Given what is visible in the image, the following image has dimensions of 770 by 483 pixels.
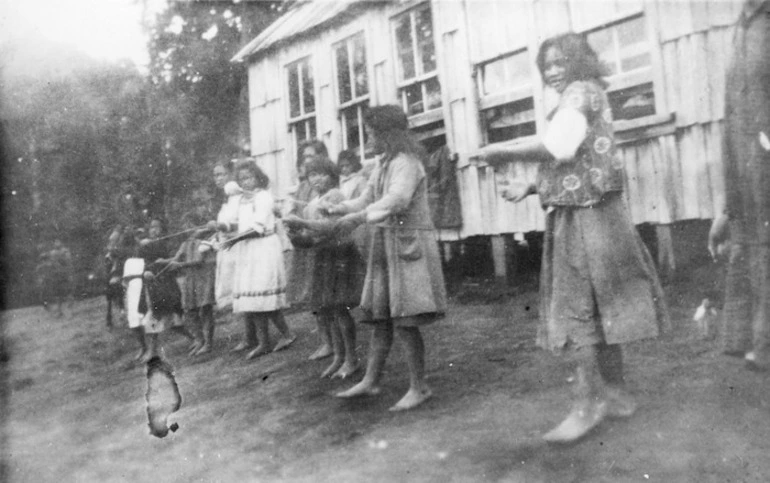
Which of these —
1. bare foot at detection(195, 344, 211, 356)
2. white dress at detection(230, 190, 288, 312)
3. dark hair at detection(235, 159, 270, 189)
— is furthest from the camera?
white dress at detection(230, 190, 288, 312)

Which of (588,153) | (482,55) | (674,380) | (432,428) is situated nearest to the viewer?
(588,153)

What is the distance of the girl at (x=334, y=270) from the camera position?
2.48 metres

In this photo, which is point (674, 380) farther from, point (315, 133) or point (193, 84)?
point (193, 84)

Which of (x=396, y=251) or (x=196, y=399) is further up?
(x=396, y=251)

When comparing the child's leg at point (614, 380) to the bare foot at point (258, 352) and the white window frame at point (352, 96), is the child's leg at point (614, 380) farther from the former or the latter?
the bare foot at point (258, 352)

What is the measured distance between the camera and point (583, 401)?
1538 millimetres

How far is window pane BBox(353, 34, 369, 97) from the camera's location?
2.32 m

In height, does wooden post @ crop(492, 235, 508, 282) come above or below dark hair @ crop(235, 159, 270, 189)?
below

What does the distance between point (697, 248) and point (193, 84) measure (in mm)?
2130

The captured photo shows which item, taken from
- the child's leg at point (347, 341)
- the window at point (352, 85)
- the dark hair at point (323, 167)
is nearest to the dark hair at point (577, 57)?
the window at point (352, 85)

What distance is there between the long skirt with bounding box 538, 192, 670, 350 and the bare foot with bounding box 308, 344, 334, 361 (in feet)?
4.22

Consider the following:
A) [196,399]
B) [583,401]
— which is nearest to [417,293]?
[583,401]

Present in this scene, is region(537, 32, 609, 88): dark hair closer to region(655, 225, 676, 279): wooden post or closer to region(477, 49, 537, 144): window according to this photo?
region(477, 49, 537, 144): window

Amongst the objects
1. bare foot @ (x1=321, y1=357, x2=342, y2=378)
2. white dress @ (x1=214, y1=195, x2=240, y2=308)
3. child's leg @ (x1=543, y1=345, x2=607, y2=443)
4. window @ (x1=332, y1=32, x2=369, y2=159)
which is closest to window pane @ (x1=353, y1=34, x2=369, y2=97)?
window @ (x1=332, y1=32, x2=369, y2=159)
